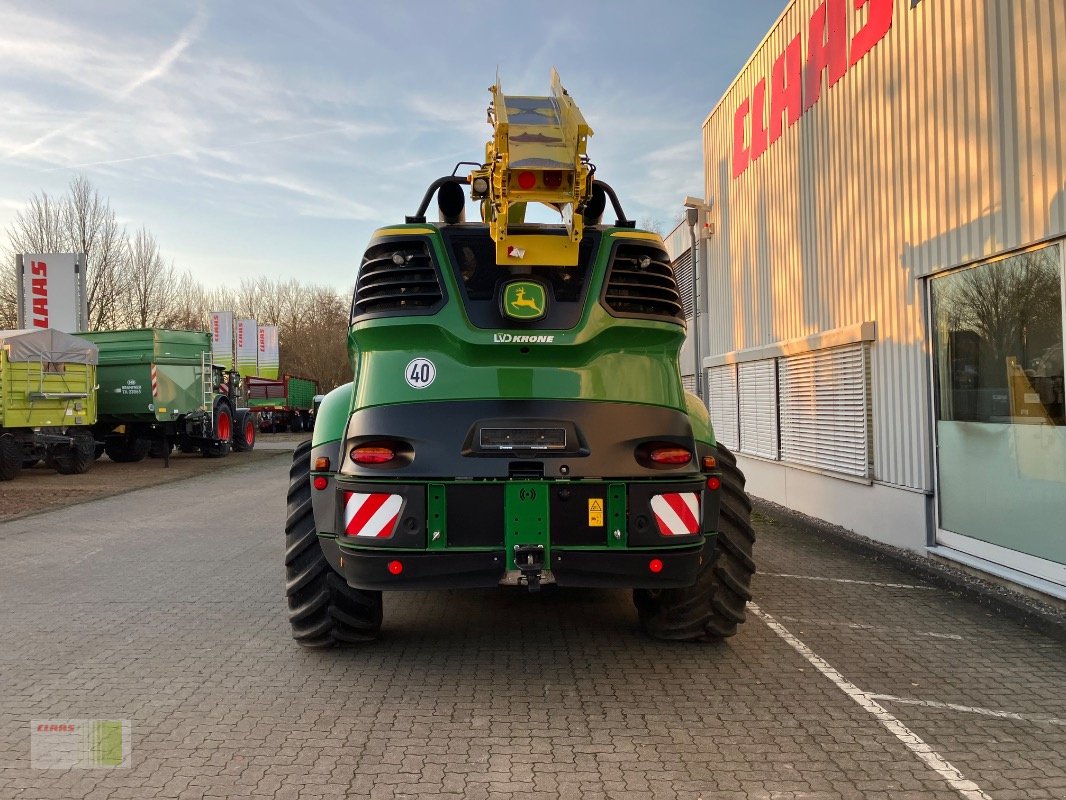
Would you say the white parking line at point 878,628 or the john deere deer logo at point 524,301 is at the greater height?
the john deere deer logo at point 524,301

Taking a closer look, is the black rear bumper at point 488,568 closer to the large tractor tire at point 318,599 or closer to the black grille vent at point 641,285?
the large tractor tire at point 318,599

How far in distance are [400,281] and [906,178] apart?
5.77m

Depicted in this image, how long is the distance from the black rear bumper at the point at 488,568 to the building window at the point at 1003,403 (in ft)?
11.4

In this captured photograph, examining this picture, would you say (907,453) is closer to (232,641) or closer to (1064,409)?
(1064,409)

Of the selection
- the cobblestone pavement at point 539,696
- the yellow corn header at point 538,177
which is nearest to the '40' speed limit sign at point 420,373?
the yellow corn header at point 538,177

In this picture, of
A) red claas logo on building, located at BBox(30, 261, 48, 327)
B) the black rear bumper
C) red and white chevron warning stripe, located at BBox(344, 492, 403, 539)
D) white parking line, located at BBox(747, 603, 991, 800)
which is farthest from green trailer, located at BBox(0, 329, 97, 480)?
white parking line, located at BBox(747, 603, 991, 800)

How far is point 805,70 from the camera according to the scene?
429 inches

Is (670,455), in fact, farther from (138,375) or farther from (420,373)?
(138,375)

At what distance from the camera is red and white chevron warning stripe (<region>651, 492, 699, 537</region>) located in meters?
4.62

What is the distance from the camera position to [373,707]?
4.35 meters

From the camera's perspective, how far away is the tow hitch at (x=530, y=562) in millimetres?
4496

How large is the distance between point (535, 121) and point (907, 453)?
538 cm

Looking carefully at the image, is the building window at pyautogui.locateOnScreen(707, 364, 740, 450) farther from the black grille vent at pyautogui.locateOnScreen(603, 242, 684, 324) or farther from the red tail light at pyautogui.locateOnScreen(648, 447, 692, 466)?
the red tail light at pyautogui.locateOnScreen(648, 447, 692, 466)

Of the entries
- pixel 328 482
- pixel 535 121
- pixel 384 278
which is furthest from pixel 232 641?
pixel 535 121
